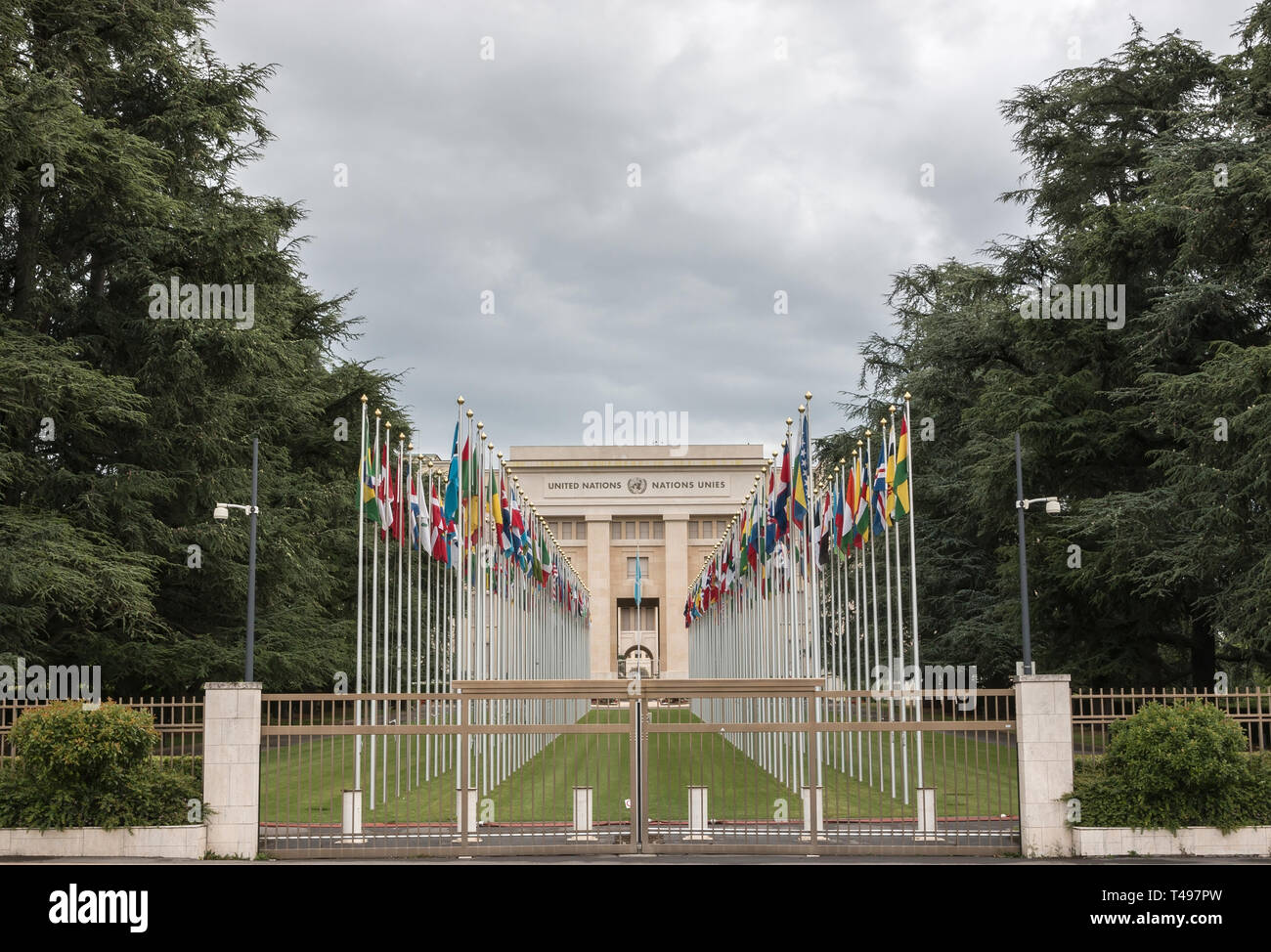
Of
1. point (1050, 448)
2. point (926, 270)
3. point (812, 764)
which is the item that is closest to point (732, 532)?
point (1050, 448)

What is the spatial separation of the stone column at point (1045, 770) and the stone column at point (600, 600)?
245ft

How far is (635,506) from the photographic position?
94.2m

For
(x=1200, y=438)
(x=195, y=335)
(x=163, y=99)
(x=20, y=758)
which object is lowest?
(x=20, y=758)

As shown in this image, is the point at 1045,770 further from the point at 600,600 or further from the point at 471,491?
the point at 600,600

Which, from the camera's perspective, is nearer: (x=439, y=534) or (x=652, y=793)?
(x=652, y=793)

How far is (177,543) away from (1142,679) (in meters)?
27.3

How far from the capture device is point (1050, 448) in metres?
34.9

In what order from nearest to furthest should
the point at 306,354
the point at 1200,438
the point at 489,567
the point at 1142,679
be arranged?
the point at 1200,438, the point at 489,567, the point at 1142,679, the point at 306,354

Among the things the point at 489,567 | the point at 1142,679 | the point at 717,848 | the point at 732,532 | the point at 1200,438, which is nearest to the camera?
the point at 717,848

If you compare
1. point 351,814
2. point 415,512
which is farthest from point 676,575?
point 351,814

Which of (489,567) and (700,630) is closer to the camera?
(489,567)

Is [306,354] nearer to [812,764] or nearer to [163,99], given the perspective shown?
[163,99]

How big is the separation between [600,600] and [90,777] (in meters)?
76.2

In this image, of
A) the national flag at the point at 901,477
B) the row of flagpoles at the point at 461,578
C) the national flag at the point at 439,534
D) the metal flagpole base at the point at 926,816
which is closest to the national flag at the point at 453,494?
the row of flagpoles at the point at 461,578
